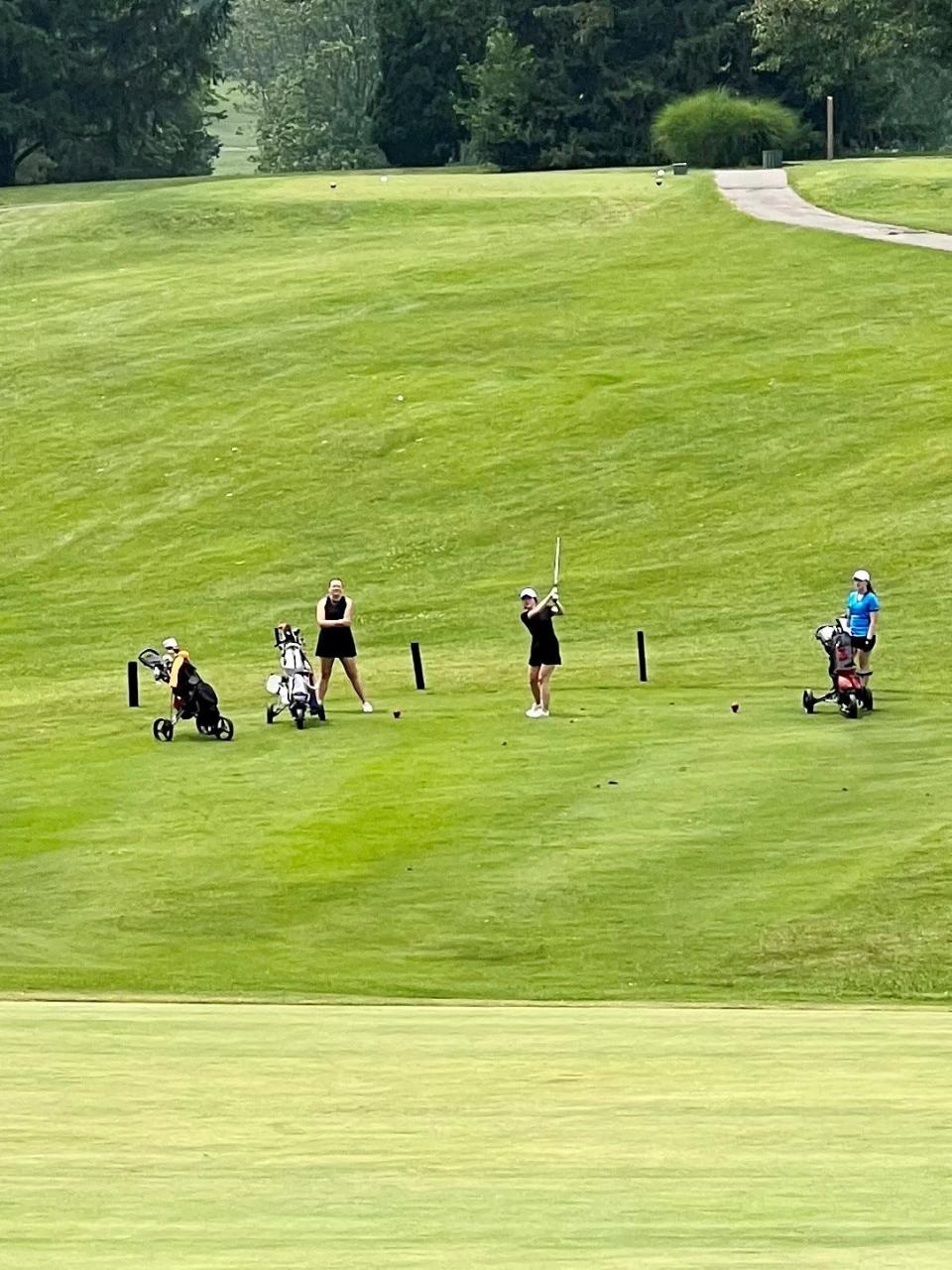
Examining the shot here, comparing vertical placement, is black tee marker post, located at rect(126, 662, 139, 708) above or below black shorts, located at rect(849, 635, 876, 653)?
below

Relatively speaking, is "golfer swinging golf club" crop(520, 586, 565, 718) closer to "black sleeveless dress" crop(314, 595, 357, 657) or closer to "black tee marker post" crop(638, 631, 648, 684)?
"black sleeveless dress" crop(314, 595, 357, 657)

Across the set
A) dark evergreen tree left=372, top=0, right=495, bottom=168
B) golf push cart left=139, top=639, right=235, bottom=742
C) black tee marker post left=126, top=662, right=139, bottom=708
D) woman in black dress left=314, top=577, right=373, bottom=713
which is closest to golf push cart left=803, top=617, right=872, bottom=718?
woman in black dress left=314, top=577, right=373, bottom=713

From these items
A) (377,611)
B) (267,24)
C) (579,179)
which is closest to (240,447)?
(377,611)

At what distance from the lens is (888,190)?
69250mm

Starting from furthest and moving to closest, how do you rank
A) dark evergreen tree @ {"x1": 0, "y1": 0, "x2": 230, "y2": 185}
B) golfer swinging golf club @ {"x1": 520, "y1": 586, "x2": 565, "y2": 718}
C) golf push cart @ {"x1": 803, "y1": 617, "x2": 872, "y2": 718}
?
dark evergreen tree @ {"x1": 0, "y1": 0, "x2": 230, "y2": 185}
golfer swinging golf club @ {"x1": 520, "y1": 586, "x2": 565, "y2": 718}
golf push cart @ {"x1": 803, "y1": 617, "x2": 872, "y2": 718}

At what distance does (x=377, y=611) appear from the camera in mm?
40656

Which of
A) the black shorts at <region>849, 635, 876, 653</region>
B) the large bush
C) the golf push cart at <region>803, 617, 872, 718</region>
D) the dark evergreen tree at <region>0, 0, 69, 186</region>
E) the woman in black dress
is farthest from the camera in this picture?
the dark evergreen tree at <region>0, 0, 69, 186</region>

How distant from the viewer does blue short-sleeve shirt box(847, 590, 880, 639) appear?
29.3 m

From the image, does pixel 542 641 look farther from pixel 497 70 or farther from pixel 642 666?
pixel 497 70

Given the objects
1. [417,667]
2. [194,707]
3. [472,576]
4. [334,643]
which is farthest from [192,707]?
[472,576]

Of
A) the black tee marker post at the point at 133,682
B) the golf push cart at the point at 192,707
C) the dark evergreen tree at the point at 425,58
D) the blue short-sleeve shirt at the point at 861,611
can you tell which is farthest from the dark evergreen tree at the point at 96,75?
the blue short-sleeve shirt at the point at 861,611

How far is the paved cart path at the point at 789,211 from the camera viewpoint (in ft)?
201

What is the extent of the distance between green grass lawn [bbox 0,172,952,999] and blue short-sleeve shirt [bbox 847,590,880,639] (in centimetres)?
112

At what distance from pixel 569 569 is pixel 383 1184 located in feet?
112
